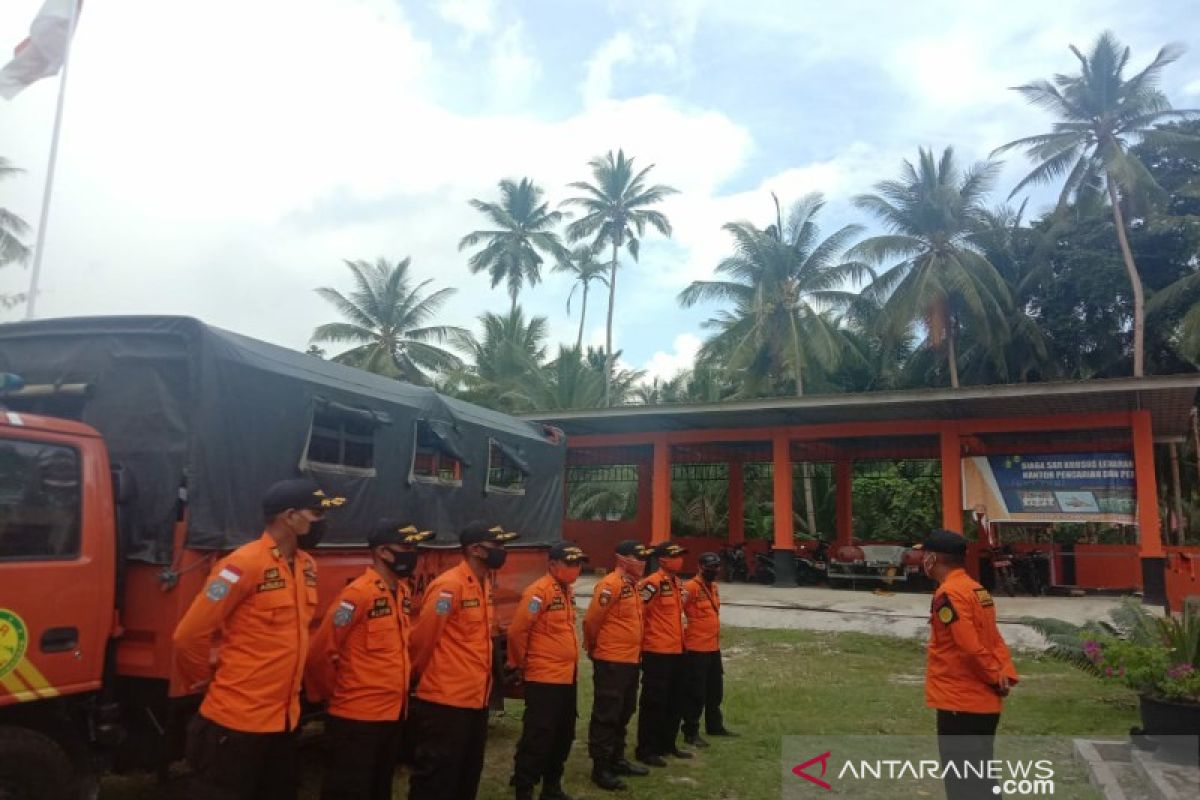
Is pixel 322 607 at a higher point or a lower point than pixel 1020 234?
lower

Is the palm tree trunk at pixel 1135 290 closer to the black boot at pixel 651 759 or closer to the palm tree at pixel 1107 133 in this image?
the palm tree at pixel 1107 133

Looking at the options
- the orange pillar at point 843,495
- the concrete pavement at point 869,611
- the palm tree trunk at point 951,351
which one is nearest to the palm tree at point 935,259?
the palm tree trunk at point 951,351

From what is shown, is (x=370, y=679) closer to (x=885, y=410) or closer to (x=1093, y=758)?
(x=1093, y=758)

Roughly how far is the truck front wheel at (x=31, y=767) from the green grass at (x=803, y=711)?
4.28ft

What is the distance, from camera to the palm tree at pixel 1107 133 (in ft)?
83.4

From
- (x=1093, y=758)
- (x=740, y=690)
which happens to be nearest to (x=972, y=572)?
(x=740, y=690)

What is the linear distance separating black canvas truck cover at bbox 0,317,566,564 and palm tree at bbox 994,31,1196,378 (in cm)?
2533

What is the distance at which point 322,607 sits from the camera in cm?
464

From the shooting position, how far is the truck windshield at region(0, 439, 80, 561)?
345 centimetres

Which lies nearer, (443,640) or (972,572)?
(443,640)

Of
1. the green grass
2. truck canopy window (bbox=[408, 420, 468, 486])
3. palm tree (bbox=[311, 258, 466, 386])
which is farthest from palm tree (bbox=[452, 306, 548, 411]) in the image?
truck canopy window (bbox=[408, 420, 468, 486])

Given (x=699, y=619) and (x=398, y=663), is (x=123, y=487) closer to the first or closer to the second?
(x=398, y=663)

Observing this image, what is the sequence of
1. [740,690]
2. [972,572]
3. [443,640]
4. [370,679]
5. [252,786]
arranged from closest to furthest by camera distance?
[252,786] → [370,679] → [443,640] → [740,690] → [972,572]

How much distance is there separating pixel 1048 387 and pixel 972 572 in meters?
5.18
